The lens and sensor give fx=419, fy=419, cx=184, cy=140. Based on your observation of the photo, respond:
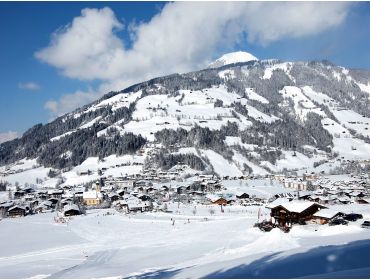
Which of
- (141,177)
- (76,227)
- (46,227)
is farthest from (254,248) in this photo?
(141,177)

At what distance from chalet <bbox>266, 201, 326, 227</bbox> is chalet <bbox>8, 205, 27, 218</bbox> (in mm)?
64917

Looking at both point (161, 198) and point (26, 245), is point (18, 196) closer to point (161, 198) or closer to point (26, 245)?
point (161, 198)

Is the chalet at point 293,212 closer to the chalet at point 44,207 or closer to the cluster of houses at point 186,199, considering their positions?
the cluster of houses at point 186,199

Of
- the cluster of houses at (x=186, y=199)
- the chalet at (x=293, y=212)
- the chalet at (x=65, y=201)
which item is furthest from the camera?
the chalet at (x=65, y=201)

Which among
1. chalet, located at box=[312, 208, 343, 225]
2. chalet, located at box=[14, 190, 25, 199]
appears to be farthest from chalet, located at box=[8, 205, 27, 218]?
chalet, located at box=[312, 208, 343, 225]

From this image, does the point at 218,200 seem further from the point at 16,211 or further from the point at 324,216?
the point at 324,216

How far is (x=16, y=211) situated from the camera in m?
98.6

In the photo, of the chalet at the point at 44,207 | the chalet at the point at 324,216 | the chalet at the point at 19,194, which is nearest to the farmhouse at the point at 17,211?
the chalet at the point at 44,207

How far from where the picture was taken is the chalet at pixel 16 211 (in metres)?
97.8

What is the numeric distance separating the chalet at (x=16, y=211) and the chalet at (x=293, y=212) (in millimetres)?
64917

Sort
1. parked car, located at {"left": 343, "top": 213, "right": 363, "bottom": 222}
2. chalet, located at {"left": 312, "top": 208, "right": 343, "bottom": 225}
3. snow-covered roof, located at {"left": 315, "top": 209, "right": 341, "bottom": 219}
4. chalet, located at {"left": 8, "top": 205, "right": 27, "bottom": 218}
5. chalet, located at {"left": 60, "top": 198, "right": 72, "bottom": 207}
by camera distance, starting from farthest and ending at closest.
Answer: chalet, located at {"left": 60, "top": 198, "right": 72, "bottom": 207} → chalet, located at {"left": 8, "top": 205, "right": 27, "bottom": 218} → snow-covered roof, located at {"left": 315, "top": 209, "right": 341, "bottom": 219} → chalet, located at {"left": 312, "top": 208, "right": 343, "bottom": 225} → parked car, located at {"left": 343, "top": 213, "right": 363, "bottom": 222}

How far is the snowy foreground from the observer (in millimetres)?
22922

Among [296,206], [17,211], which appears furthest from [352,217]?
[17,211]

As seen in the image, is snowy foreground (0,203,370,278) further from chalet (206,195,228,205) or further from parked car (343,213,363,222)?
chalet (206,195,228,205)
